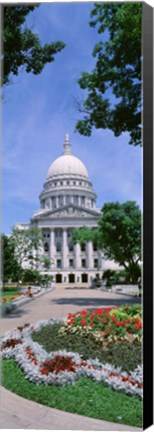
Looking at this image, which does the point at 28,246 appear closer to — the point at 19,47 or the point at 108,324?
the point at 108,324

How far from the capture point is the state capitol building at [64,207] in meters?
2.83

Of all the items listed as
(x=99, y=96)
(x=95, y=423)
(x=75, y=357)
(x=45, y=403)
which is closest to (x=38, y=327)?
(x=75, y=357)

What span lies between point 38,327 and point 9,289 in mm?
1603

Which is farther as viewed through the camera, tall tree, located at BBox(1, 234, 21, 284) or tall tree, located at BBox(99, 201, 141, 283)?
tall tree, located at BBox(99, 201, 141, 283)

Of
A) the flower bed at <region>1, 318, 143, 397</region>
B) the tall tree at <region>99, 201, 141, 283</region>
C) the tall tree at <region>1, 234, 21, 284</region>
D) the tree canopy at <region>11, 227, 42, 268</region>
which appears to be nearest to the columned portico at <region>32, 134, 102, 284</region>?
the tree canopy at <region>11, 227, 42, 268</region>

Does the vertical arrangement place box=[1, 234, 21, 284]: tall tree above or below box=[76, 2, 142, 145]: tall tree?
below

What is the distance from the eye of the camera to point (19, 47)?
3.12 meters

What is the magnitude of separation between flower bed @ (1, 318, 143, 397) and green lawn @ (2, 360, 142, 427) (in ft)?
0.11

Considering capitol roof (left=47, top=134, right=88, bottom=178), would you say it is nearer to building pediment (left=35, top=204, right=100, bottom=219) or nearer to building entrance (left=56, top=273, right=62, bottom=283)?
building pediment (left=35, top=204, right=100, bottom=219)

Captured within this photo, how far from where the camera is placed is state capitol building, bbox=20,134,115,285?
2.83 m

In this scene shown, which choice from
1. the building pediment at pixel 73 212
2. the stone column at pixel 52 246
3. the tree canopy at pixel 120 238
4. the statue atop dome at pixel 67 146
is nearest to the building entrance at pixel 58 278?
the tree canopy at pixel 120 238

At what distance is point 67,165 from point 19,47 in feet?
3.25

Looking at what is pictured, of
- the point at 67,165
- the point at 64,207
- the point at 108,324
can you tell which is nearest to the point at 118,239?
the point at 64,207

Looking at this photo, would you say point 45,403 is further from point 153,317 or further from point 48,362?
point 153,317
